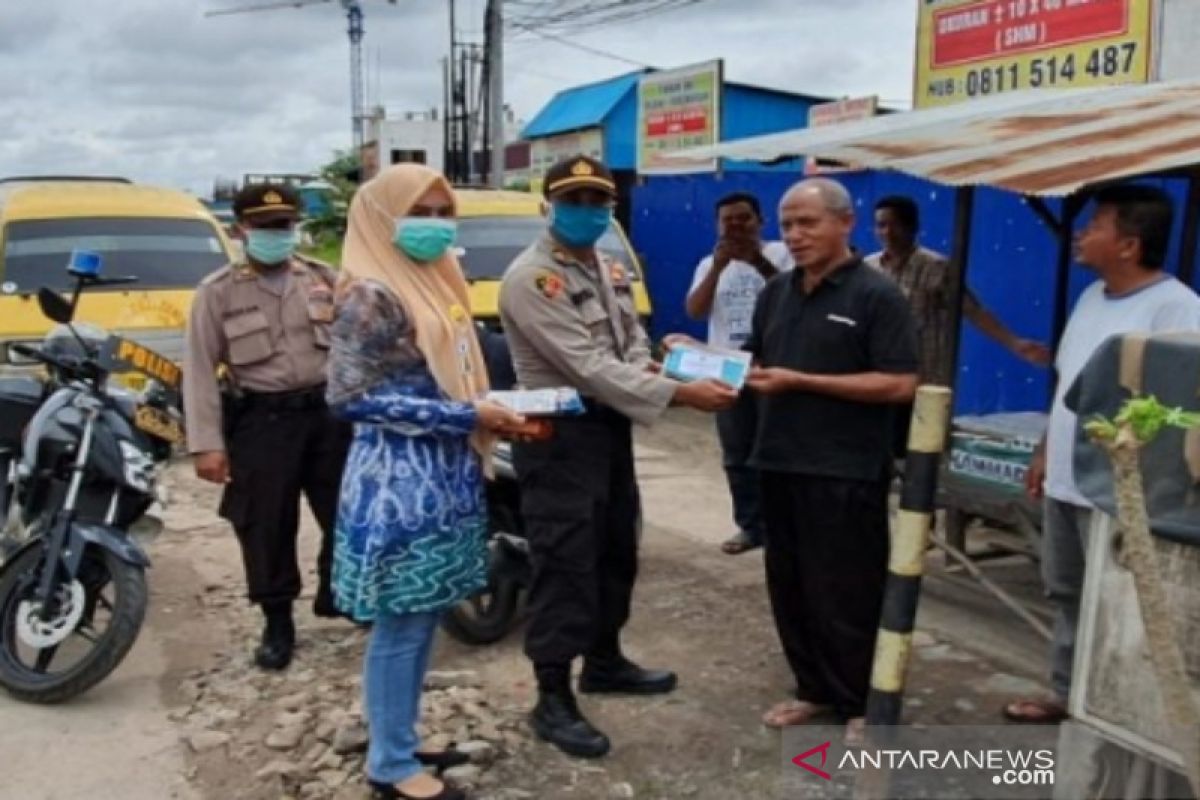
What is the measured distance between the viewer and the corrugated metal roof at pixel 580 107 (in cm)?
2481

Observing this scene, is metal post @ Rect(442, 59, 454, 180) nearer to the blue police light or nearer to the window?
the window

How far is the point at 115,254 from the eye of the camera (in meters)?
9.06

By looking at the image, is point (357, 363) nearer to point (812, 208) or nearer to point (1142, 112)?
point (812, 208)

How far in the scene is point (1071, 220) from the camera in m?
5.18

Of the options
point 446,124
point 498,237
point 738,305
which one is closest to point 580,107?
point 446,124

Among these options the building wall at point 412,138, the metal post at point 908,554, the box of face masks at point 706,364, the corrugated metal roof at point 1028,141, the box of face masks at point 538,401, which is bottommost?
the metal post at point 908,554

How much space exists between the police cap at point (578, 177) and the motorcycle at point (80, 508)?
1.86 meters

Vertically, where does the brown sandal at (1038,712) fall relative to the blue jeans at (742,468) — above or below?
below

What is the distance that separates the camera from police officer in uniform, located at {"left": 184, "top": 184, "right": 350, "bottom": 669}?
4.31 meters

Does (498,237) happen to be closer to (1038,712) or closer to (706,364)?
(706,364)

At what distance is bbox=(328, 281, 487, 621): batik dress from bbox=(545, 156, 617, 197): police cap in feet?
2.35

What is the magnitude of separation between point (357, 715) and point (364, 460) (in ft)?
3.65

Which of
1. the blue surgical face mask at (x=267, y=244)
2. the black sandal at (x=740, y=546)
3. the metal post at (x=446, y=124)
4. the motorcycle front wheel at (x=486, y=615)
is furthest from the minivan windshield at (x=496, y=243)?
the metal post at (x=446, y=124)

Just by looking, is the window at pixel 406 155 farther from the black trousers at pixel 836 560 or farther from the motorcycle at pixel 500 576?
the black trousers at pixel 836 560
